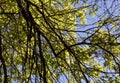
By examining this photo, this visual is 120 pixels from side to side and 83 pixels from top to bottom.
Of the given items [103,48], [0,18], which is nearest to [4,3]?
[0,18]

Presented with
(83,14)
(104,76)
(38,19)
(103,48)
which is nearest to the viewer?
(103,48)

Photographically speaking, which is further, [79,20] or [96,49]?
[79,20]

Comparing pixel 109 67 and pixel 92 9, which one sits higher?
pixel 92 9

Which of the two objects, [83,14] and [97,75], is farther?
[83,14]

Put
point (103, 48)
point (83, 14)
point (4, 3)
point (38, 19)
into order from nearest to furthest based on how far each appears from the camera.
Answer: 1. point (103, 48)
2. point (4, 3)
3. point (38, 19)
4. point (83, 14)

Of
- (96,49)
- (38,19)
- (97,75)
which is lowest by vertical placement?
(97,75)

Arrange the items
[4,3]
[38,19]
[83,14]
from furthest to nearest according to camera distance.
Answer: [83,14] < [38,19] < [4,3]

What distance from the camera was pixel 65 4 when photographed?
6660 mm

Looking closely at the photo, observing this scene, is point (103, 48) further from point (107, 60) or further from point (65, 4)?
point (65, 4)

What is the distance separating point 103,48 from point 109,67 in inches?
23.8

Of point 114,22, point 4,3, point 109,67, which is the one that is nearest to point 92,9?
point 114,22

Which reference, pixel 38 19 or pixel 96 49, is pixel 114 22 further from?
pixel 38 19

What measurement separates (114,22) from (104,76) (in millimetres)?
775

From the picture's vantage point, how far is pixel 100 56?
4.98 metres
